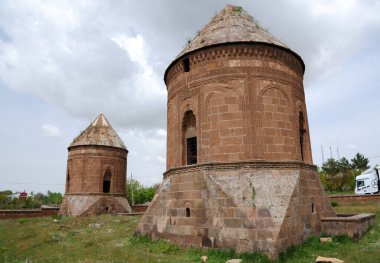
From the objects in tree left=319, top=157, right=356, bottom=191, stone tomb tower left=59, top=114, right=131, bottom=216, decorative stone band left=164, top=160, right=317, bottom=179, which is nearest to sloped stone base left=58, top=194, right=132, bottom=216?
stone tomb tower left=59, top=114, right=131, bottom=216

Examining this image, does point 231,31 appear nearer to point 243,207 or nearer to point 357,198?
point 243,207

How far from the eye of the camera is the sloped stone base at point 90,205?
2330 centimetres

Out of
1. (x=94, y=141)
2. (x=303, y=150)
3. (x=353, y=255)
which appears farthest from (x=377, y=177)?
(x=94, y=141)

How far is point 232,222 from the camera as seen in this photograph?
30.1 feet

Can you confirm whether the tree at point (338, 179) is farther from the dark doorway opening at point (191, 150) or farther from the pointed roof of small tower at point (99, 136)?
the dark doorway opening at point (191, 150)

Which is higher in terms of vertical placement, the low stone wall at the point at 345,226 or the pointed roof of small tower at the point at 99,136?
the pointed roof of small tower at the point at 99,136

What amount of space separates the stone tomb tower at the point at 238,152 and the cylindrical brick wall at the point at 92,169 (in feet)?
44.4

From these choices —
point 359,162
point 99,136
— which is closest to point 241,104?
point 99,136

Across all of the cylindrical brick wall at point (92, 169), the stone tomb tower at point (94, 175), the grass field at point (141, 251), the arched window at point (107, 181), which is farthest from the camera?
the arched window at point (107, 181)

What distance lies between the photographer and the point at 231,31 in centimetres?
1169

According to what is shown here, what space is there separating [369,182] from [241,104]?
65.0ft

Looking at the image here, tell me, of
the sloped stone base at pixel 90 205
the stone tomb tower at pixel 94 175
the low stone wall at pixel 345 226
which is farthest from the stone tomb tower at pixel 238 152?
the stone tomb tower at pixel 94 175

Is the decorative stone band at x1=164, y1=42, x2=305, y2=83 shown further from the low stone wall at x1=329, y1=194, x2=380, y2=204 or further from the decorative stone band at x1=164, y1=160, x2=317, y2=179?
the low stone wall at x1=329, y1=194, x2=380, y2=204

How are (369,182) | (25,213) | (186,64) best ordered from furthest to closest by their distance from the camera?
(25,213)
(369,182)
(186,64)
